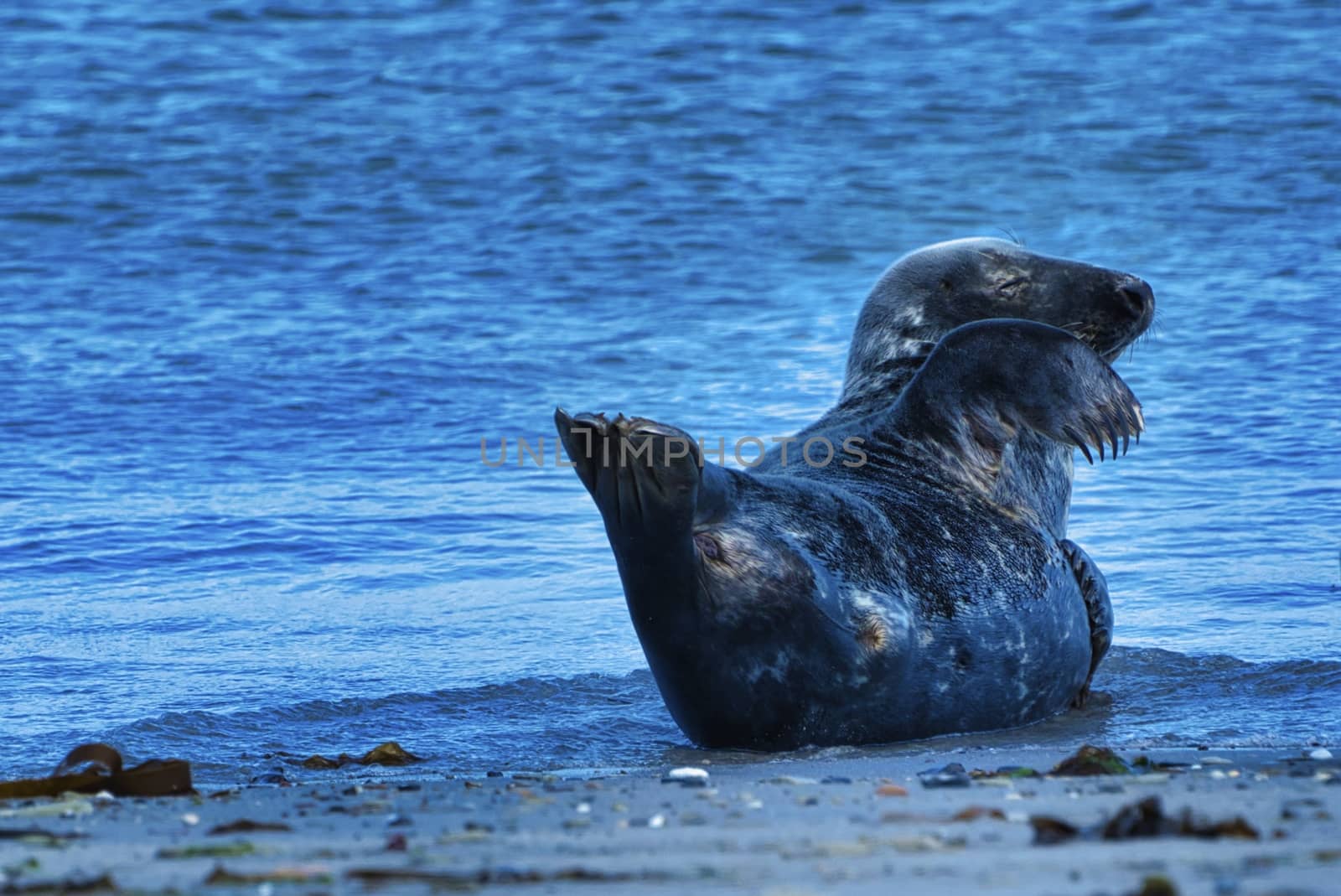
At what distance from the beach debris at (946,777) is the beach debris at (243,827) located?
112 centimetres

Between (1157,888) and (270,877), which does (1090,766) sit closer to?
(1157,888)

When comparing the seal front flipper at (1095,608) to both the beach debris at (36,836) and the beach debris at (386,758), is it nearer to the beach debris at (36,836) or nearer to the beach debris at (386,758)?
the beach debris at (386,758)

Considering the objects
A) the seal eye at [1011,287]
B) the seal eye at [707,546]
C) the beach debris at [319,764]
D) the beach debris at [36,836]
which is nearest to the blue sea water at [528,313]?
the beach debris at [319,764]

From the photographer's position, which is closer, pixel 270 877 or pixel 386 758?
pixel 270 877

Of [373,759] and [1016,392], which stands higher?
[1016,392]

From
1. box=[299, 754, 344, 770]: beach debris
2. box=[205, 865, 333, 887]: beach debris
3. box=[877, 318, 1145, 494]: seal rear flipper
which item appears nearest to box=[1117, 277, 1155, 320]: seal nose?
box=[877, 318, 1145, 494]: seal rear flipper

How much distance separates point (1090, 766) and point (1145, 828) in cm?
94

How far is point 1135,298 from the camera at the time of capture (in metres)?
5.57

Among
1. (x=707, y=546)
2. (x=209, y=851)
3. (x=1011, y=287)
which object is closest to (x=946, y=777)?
(x=707, y=546)

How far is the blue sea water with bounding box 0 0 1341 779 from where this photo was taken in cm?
533

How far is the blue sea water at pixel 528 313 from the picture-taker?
17.5 feet

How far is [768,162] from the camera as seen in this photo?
43.6 ft

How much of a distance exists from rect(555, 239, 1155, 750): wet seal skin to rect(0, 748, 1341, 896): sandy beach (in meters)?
0.64

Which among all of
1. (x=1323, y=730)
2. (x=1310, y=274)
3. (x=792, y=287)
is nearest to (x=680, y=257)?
(x=792, y=287)
